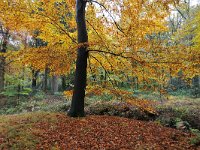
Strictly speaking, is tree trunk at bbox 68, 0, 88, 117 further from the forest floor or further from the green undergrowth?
the green undergrowth

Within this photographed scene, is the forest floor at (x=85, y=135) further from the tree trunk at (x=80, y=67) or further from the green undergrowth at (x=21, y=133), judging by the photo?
the tree trunk at (x=80, y=67)

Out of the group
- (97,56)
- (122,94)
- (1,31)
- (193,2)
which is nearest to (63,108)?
(97,56)

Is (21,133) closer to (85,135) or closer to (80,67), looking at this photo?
(85,135)

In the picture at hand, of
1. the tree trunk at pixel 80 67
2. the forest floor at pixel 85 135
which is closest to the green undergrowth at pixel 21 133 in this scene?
the forest floor at pixel 85 135

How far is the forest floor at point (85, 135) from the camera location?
701 cm

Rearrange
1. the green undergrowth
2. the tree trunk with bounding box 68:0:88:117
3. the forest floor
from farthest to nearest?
the tree trunk with bounding box 68:0:88:117
the forest floor
the green undergrowth

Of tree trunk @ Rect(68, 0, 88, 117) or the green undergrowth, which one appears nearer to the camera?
the green undergrowth

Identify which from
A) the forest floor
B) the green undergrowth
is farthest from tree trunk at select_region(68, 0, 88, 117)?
the green undergrowth

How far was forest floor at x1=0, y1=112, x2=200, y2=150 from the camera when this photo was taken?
23.0 feet

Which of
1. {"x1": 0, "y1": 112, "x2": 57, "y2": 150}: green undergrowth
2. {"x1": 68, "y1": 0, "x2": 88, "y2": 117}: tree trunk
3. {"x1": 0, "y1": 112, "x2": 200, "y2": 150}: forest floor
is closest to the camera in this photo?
{"x1": 0, "y1": 112, "x2": 57, "y2": 150}: green undergrowth

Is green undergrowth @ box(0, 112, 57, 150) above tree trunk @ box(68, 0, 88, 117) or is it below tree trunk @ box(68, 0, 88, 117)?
below

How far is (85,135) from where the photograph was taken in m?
7.91

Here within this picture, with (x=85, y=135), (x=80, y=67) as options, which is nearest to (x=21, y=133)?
(x=85, y=135)

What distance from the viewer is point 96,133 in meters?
8.14
